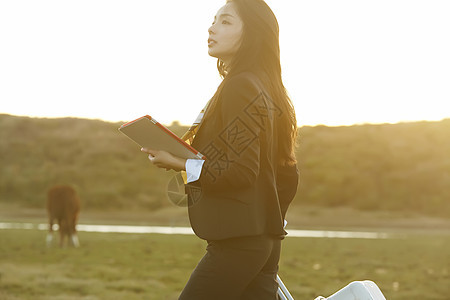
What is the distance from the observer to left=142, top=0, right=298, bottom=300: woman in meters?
2.13

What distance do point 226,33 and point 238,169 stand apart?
572 millimetres

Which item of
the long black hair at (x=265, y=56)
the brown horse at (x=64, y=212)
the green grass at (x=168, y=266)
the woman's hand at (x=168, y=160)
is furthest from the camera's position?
the brown horse at (x=64, y=212)

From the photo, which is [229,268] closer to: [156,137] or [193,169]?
[193,169]

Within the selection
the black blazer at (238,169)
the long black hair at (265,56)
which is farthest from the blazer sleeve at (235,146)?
the long black hair at (265,56)

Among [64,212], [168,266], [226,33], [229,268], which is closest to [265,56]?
[226,33]

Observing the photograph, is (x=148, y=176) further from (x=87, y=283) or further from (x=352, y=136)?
(x=87, y=283)

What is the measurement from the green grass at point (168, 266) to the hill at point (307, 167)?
2187 cm

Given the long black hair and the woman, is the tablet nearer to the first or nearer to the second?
the woman

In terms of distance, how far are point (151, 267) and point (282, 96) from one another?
8606 mm

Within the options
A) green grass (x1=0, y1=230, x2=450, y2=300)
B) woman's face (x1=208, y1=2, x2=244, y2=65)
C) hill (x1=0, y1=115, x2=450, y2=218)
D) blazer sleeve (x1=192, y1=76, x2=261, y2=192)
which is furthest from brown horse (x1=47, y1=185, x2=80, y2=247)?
hill (x1=0, y1=115, x2=450, y2=218)

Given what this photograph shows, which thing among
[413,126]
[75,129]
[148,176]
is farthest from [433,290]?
[75,129]

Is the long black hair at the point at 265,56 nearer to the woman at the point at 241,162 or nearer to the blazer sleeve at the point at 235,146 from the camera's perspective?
the woman at the point at 241,162

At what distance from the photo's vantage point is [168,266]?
10742 mm

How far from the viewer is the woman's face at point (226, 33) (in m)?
2.38
